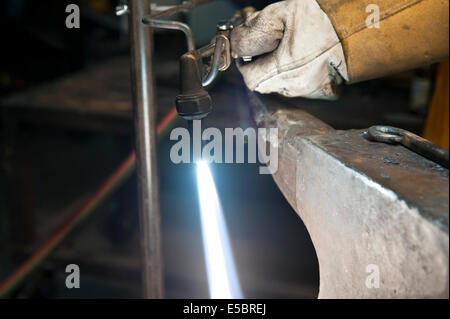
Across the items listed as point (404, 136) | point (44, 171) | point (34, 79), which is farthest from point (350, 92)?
point (34, 79)

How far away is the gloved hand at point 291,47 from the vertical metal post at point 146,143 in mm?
200

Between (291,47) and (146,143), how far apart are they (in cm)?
38

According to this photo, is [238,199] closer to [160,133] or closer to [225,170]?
[225,170]

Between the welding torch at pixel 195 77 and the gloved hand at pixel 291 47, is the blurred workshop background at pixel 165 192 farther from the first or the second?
the welding torch at pixel 195 77

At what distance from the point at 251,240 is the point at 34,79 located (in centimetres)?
332

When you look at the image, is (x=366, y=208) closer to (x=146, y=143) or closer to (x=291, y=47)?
(x=291, y=47)

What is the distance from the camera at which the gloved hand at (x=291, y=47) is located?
2.61 feet

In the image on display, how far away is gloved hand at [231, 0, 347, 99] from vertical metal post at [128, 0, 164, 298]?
200 mm

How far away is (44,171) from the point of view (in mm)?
3768

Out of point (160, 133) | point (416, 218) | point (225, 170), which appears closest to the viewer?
point (416, 218)

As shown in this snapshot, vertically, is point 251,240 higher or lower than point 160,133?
lower

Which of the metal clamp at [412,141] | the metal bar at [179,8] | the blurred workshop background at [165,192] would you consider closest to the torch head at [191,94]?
the metal bar at [179,8]

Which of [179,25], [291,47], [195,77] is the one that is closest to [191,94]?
[195,77]

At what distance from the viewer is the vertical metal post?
873 mm
